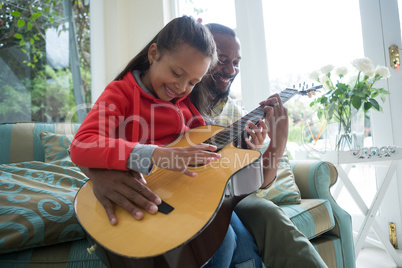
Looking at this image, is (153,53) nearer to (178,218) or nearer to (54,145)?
(178,218)

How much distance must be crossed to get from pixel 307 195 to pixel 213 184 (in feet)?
3.33

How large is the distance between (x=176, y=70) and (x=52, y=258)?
0.67 metres

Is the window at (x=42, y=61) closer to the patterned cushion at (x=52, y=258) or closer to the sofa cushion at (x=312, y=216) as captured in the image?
the patterned cushion at (x=52, y=258)

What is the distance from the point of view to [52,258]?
813 millimetres

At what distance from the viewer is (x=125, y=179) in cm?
70

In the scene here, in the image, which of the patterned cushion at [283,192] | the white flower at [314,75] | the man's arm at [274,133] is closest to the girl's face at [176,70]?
the man's arm at [274,133]

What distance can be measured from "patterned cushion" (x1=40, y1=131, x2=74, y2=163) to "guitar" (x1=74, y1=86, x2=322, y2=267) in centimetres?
69

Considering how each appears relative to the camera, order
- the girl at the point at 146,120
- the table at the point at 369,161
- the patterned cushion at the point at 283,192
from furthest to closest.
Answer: the table at the point at 369,161 < the patterned cushion at the point at 283,192 < the girl at the point at 146,120

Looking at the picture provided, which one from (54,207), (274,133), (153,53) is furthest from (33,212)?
(274,133)

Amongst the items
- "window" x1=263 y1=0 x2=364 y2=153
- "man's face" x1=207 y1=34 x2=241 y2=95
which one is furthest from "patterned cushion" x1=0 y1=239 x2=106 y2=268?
"window" x1=263 y1=0 x2=364 y2=153

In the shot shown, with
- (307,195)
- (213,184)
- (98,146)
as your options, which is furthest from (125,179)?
(307,195)

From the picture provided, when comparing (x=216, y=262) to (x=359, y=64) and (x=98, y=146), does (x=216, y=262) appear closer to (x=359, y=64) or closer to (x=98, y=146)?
(x=98, y=146)

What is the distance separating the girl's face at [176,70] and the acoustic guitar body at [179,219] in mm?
288

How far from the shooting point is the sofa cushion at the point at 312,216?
1.20 metres
